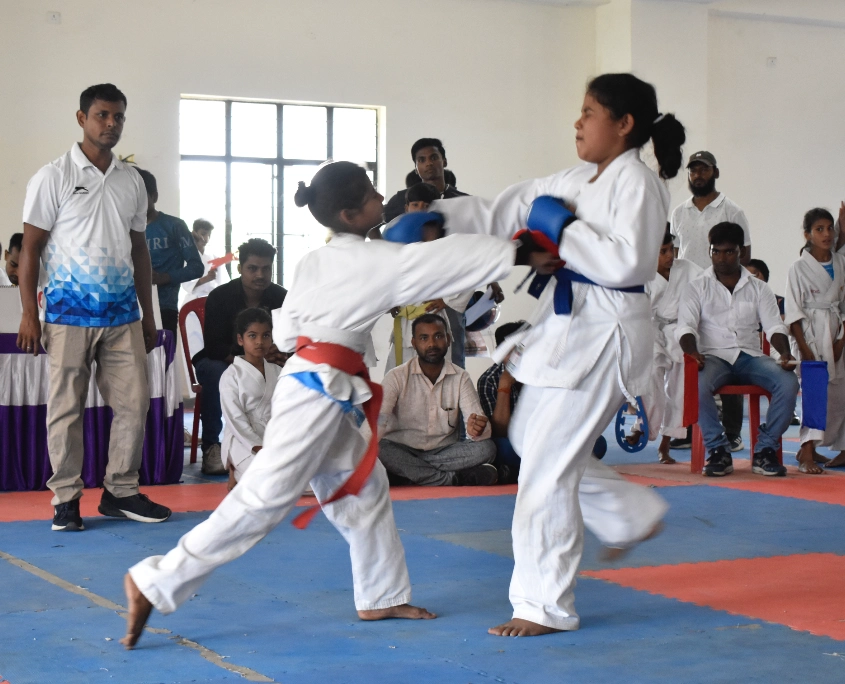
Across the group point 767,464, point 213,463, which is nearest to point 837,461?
point 767,464

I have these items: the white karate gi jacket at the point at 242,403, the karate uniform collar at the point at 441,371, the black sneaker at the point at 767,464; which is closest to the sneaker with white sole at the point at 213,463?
the white karate gi jacket at the point at 242,403

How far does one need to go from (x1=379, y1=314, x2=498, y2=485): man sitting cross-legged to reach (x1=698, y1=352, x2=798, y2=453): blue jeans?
128cm

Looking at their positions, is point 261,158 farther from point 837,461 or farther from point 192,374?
point 837,461

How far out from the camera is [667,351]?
6227 mm

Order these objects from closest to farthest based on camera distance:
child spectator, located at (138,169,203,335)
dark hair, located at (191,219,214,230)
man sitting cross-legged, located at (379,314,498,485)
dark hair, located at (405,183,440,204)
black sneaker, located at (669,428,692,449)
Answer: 1. dark hair, located at (405,183,440,204)
2. man sitting cross-legged, located at (379,314,498,485)
3. child spectator, located at (138,169,203,335)
4. black sneaker, located at (669,428,692,449)
5. dark hair, located at (191,219,214,230)

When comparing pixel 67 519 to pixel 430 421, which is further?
pixel 430 421

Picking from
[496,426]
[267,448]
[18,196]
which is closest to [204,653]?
[267,448]

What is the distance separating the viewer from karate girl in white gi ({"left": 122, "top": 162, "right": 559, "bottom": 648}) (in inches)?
96.0

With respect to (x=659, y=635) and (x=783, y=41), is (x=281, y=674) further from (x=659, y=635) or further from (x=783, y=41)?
(x=783, y=41)

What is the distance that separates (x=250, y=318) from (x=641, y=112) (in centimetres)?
312

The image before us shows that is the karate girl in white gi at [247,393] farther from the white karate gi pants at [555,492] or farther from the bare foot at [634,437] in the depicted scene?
the white karate gi pants at [555,492]

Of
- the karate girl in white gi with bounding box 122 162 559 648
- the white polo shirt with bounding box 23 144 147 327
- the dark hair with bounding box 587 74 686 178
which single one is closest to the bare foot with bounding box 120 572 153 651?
the karate girl in white gi with bounding box 122 162 559 648

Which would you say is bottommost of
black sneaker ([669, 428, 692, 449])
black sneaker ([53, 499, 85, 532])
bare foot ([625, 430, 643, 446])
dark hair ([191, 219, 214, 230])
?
black sneaker ([669, 428, 692, 449])

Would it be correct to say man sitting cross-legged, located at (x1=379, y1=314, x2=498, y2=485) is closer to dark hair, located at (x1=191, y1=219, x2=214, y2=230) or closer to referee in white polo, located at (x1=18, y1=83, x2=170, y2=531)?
referee in white polo, located at (x1=18, y1=83, x2=170, y2=531)
